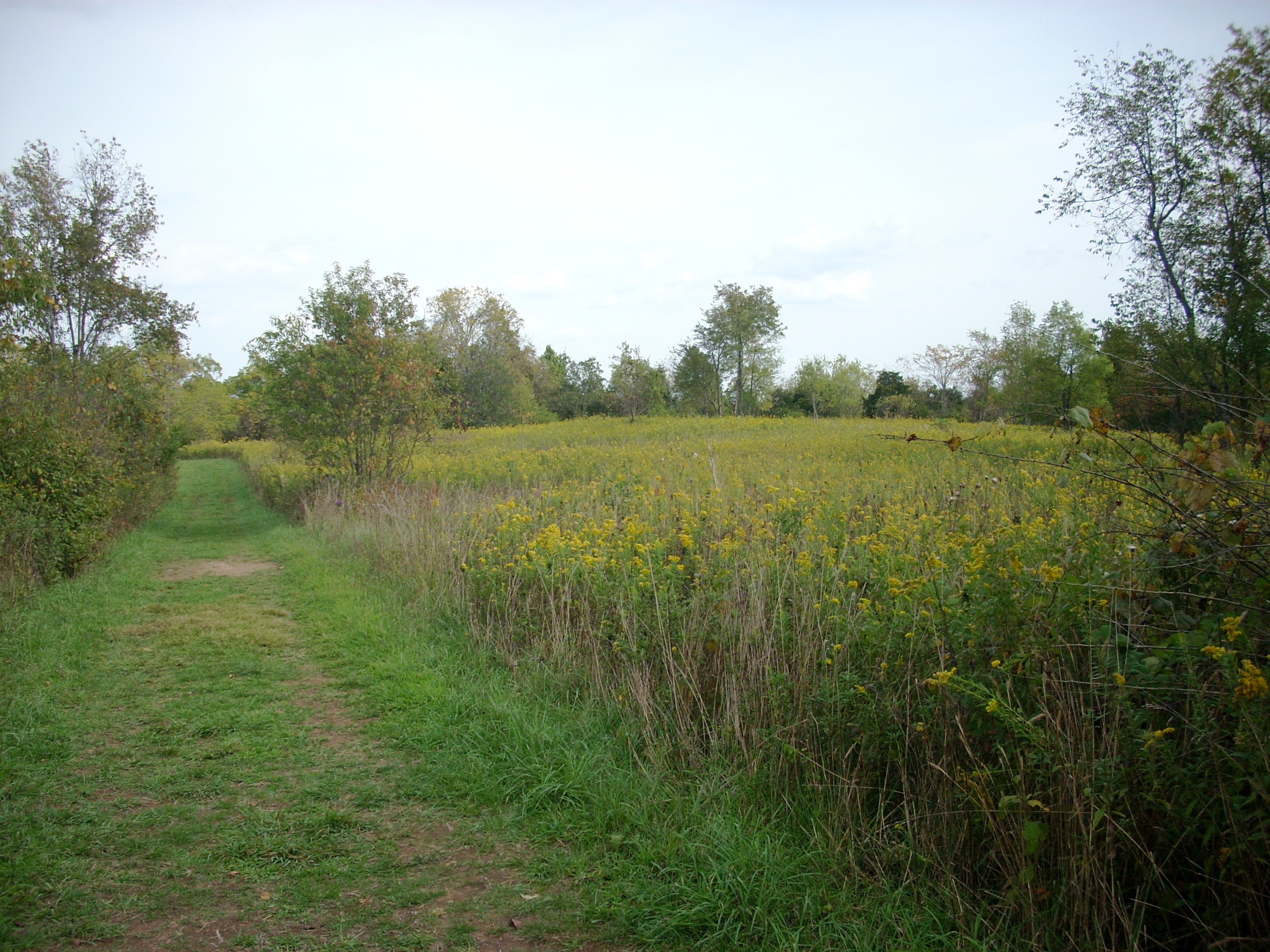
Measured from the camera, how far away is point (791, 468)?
468 inches

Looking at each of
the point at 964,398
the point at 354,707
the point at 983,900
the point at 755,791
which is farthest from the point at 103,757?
the point at 964,398

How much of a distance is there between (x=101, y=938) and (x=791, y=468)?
33.6 feet

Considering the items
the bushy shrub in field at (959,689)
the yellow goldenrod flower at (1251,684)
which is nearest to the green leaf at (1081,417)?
the bushy shrub in field at (959,689)

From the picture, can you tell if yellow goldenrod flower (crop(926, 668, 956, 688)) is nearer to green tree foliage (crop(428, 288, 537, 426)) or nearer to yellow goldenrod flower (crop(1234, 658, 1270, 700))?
yellow goldenrod flower (crop(1234, 658, 1270, 700))

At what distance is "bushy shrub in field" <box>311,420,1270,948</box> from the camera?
2.41m

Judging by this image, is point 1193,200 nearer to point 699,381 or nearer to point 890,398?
point 890,398

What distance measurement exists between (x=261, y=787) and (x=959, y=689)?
3465mm

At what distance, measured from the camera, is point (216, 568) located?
35.2 ft

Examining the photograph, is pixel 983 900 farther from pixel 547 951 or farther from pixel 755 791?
pixel 547 951

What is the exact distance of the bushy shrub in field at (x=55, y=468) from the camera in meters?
8.05

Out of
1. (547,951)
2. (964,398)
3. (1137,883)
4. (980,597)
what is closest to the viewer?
(1137,883)

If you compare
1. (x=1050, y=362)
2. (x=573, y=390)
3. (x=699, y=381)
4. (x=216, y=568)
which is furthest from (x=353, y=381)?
(x=573, y=390)

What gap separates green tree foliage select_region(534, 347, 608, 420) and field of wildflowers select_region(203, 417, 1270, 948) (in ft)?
159

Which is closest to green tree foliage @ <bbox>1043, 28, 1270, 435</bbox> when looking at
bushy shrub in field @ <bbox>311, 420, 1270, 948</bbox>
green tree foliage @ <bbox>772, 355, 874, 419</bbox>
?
bushy shrub in field @ <bbox>311, 420, 1270, 948</bbox>
